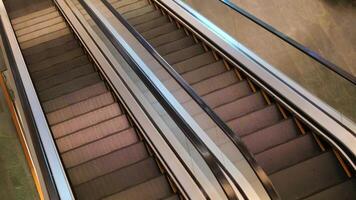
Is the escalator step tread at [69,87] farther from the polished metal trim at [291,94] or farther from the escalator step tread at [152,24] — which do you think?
the polished metal trim at [291,94]

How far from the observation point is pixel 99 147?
171 inches

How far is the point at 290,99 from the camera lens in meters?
3.98

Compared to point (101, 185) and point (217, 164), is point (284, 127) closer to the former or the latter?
point (217, 164)

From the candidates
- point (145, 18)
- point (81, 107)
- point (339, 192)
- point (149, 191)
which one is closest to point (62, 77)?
point (81, 107)

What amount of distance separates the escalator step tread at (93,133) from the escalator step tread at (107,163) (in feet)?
1.33

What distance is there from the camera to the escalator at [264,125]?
3375 millimetres

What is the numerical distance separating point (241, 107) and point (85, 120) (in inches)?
77.3

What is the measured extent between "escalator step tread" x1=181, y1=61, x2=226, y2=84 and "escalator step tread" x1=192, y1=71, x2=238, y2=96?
0.14 meters

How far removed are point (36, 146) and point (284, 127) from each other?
8.08ft

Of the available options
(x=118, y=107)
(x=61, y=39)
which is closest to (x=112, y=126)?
(x=118, y=107)

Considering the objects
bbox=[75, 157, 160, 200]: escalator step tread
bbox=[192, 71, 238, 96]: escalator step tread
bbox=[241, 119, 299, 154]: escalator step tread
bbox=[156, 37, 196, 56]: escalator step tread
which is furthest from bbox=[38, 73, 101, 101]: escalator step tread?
bbox=[241, 119, 299, 154]: escalator step tread

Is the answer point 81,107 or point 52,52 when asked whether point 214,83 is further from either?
point 52,52

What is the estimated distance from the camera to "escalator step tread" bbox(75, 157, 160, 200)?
12.6ft

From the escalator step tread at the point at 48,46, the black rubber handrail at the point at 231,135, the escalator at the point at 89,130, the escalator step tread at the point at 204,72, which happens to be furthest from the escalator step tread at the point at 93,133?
the escalator step tread at the point at 48,46
